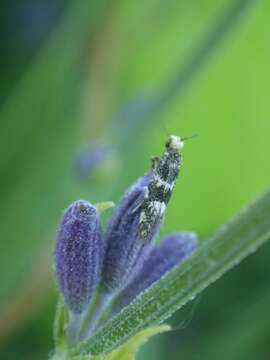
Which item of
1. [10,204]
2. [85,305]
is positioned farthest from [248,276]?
[85,305]

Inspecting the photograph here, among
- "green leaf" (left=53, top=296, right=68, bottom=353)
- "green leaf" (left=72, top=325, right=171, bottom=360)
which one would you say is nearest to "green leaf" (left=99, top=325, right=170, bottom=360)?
"green leaf" (left=72, top=325, right=171, bottom=360)

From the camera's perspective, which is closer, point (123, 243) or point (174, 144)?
point (123, 243)

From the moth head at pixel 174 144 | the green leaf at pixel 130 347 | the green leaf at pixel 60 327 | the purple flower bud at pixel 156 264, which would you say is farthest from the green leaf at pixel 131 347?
the moth head at pixel 174 144

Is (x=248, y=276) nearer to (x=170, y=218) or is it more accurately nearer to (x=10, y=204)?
(x=170, y=218)

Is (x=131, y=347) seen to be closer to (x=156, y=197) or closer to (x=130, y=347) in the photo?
(x=130, y=347)

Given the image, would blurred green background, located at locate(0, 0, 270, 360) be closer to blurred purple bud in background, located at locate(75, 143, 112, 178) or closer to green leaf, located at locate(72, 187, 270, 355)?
blurred purple bud in background, located at locate(75, 143, 112, 178)

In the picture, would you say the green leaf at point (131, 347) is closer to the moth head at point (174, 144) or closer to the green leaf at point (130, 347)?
the green leaf at point (130, 347)

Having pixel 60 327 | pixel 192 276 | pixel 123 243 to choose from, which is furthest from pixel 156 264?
pixel 192 276
